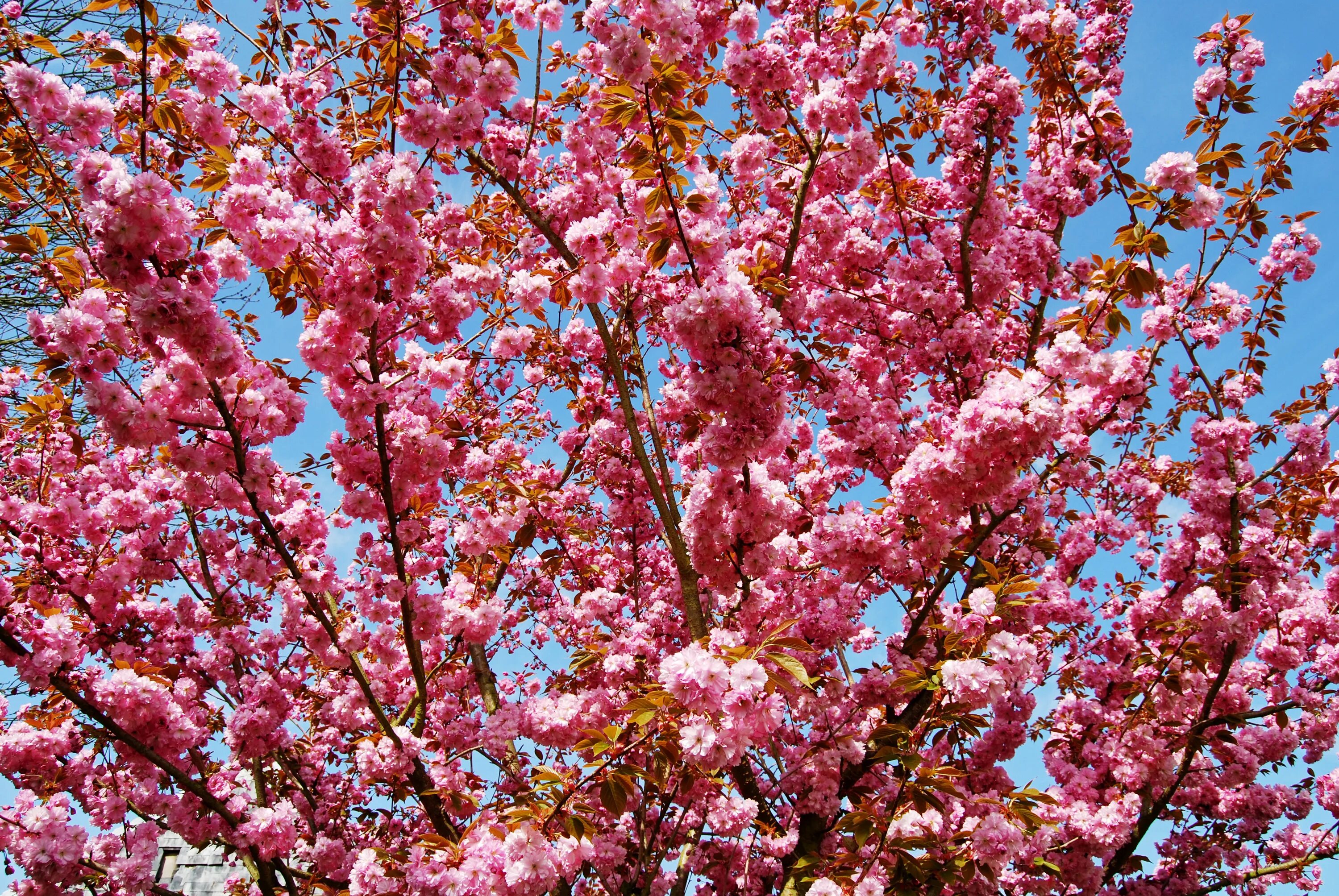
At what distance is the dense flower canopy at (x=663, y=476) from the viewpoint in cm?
325

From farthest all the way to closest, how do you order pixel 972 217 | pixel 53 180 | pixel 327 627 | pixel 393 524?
1. pixel 972 217
2. pixel 327 627
3. pixel 393 524
4. pixel 53 180

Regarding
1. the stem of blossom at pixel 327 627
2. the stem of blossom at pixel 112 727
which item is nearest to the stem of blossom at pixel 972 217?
the stem of blossom at pixel 327 627

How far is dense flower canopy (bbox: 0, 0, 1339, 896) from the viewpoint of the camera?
3246mm

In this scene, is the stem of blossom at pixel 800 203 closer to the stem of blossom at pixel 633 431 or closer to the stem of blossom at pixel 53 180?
the stem of blossom at pixel 633 431

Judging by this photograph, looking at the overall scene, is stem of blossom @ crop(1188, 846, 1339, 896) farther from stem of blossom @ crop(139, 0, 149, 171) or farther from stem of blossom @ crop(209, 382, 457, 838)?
stem of blossom @ crop(139, 0, 149, 171)

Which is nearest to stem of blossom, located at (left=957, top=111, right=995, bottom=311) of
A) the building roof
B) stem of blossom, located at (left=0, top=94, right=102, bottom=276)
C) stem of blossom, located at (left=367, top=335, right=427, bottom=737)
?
stem of blossom, located at (left=367, top=335, right=427, bottom=737)

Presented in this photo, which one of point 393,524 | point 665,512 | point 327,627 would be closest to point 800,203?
point 665,512

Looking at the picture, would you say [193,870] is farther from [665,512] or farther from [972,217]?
[972,217]

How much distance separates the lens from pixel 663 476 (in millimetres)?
4730

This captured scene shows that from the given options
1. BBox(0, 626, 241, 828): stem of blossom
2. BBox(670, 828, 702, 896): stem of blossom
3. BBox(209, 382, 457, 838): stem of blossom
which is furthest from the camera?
BBox(670, 828, 702, 896): stem of blossom

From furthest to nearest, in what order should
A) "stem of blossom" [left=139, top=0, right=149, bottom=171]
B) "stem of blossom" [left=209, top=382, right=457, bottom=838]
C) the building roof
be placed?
the building roof
"stem of blossom" [left=209, top=382, right=457, bottom=838]
"stem of blossom" [left=139, top=0, right=149, bottom=171]

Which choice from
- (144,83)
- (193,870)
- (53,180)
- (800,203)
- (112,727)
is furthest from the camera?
(193,870)

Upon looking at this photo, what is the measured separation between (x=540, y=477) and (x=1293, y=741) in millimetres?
5787

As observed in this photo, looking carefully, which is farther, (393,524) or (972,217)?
(972,217)
